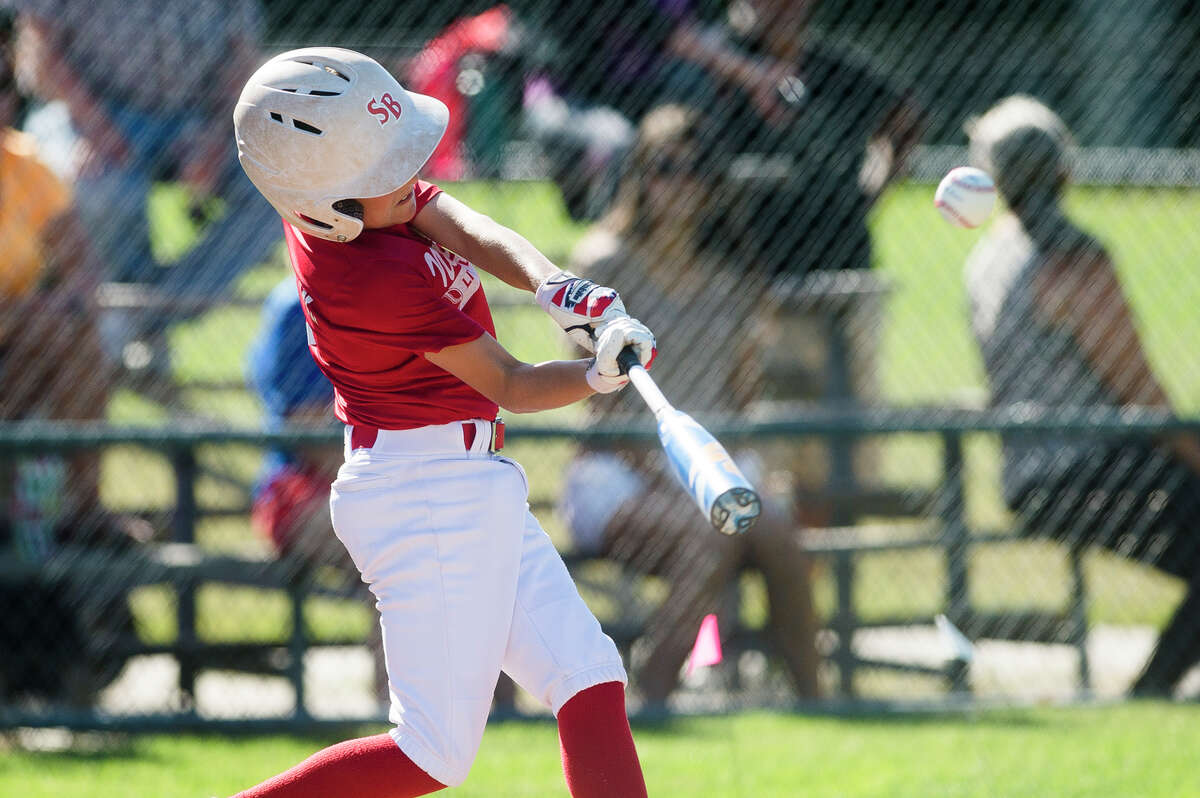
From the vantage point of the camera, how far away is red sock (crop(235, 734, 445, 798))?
2.44 meters

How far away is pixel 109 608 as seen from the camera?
422cm

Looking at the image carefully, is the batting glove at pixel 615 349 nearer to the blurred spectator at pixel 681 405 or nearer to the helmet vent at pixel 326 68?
the helmet vent at pixel 326 68

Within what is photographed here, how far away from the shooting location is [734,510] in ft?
7.14

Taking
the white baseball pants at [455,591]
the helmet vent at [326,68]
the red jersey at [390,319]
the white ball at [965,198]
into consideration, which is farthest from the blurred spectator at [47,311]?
the white ball at [965,198]

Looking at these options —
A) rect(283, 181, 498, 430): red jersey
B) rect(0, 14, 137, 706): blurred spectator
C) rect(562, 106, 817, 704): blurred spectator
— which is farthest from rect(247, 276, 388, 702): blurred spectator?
rect(283, 181, 498, 430): red jersey

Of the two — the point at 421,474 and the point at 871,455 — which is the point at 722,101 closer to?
the point at 871,455

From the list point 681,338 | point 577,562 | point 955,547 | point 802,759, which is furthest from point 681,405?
point 802,759

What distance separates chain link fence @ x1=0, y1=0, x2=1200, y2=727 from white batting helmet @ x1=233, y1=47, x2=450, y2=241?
5.81 feet

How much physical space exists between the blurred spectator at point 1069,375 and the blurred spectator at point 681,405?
0.74 metres

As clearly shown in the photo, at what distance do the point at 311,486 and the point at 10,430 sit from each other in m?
0.87

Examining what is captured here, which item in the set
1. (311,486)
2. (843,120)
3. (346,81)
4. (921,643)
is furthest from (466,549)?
(921,643)

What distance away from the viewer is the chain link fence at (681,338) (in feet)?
13.6

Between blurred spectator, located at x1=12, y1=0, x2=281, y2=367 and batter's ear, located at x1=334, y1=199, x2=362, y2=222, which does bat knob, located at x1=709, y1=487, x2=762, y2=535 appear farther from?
blurred spectator, located at x1=12, y1=0, x2=281, y2=367

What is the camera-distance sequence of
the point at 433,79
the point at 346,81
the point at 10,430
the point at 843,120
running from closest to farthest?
the point at 346,81, the point at 10,430, the point at 843,120, the point at 433,79
